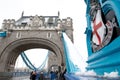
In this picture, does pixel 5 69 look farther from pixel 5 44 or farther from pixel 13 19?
pixel 13 19

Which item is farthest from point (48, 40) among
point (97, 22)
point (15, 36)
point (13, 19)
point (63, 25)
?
point (97, 22)

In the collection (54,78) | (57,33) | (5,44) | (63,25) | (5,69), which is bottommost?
(54,78)

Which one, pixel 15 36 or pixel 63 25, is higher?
pixel 63 25

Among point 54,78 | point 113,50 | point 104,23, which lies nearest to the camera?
point 113,50

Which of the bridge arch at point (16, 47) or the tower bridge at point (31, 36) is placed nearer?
the bridge arch at point (16, 47)

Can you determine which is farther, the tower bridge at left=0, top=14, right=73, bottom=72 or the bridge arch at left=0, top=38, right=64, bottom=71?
the tower bridge at left=0, top=14, right=73, bottom=72

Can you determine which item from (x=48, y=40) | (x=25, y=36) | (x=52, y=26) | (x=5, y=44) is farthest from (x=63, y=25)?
(x=5, y=44)

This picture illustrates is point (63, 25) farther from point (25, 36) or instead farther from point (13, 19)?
point (13, 19)

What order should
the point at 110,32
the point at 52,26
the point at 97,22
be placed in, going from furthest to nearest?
the point at 52,26, the point at 97,22, the point at 110,32

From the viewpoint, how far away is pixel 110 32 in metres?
2.14

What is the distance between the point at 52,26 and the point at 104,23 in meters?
15.6

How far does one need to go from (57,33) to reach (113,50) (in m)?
15.5

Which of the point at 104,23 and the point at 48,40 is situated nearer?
the point at 104,23

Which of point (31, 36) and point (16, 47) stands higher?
point (31, 36)
